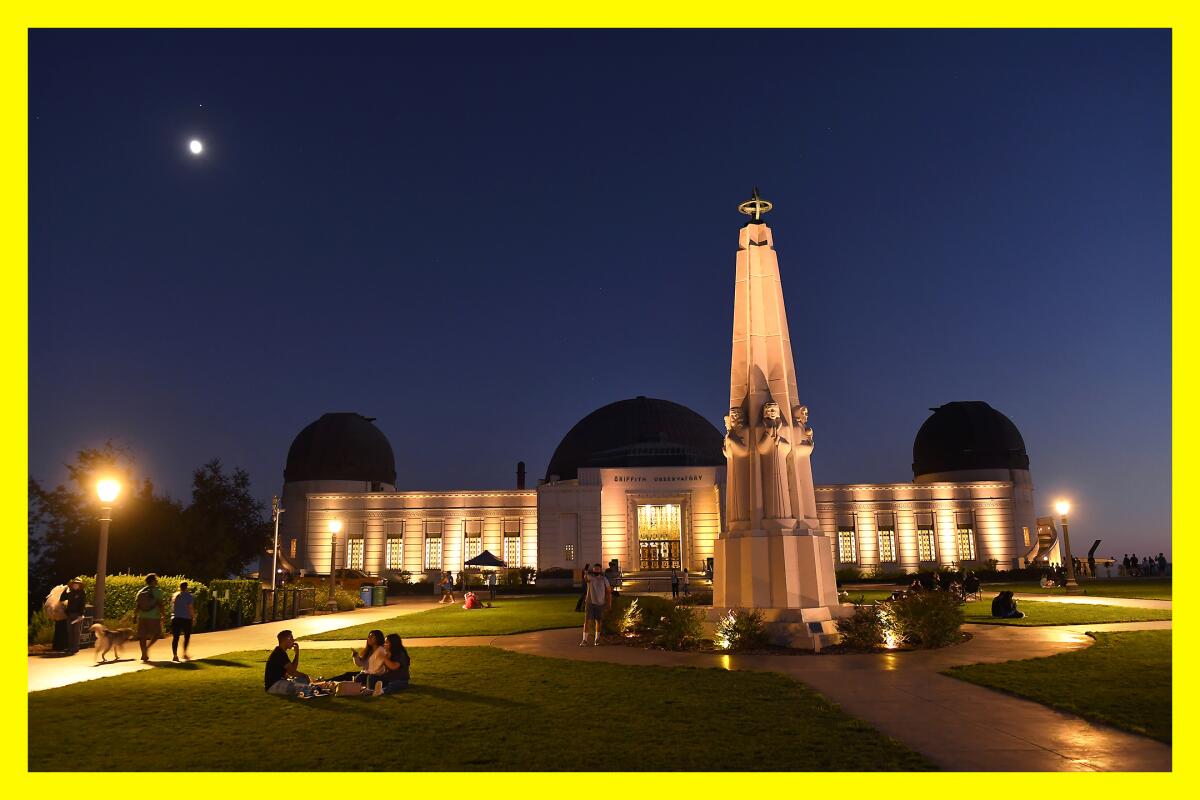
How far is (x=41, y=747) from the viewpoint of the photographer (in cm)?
766

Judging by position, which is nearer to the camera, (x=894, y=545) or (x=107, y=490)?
(x=107, y=490)

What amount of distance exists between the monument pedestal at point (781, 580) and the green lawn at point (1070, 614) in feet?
23.0

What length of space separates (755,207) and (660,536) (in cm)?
3815

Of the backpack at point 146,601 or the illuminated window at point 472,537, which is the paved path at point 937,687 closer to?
the backpack at point 146,601

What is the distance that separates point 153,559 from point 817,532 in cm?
4249

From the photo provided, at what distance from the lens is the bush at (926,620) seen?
48.7 ft

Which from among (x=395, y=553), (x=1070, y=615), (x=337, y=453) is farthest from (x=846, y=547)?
(x=337, y=453)

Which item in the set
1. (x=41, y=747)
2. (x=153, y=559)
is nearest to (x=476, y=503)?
(x=153, y=559)

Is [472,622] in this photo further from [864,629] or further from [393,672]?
[393,672]

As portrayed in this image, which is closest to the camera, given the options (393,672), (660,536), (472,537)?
(393,672)

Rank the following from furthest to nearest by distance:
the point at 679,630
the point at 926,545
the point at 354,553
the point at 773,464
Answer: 1. the point at 354,553
2. the point at 926,545
3. the point at 773,464
4. the point at 679,630

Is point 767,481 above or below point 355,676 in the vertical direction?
above

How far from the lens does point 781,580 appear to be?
15.9 meters

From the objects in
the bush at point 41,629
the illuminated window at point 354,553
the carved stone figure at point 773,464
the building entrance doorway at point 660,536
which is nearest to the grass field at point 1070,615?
the carved stone figure at point 773,464
